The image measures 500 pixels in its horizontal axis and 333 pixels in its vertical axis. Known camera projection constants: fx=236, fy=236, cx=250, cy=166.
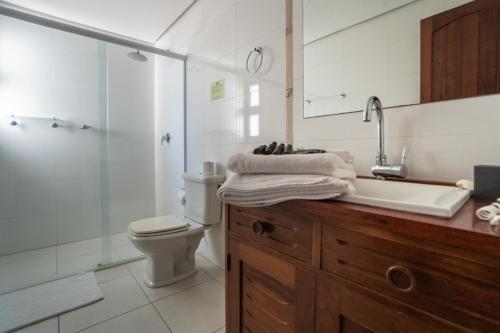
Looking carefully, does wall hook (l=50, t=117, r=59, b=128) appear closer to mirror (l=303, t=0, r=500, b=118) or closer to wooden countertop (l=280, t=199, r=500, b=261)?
mirror (l=303, t=0, r=500, b=118)

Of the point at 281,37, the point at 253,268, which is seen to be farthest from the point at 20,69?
the point at 253,268

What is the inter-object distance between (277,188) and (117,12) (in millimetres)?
2364

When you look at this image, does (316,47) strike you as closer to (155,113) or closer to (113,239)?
(155,113)

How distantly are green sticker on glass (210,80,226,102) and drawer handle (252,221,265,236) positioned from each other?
4.01ft

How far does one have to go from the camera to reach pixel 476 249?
Answer: 0.36 meters

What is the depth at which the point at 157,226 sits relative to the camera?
155cm

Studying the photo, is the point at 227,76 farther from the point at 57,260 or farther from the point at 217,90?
the point at 57,260

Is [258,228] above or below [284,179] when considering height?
below

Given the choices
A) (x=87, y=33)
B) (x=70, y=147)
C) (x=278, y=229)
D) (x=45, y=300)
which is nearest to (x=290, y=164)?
(x=278, y=229)

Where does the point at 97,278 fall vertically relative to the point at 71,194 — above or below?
below

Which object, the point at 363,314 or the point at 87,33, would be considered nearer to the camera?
the point at 363,314

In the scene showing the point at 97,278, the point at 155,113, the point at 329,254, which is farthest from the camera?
the point at 155,113

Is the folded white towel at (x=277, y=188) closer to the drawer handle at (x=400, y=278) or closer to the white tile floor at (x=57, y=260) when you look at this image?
the drawer handle at (x=400, y=278)

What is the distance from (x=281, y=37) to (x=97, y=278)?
2001 millimetres
